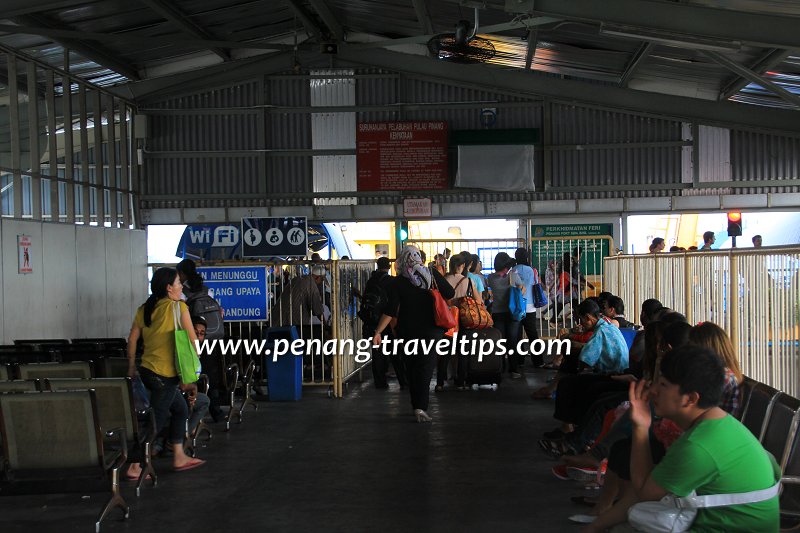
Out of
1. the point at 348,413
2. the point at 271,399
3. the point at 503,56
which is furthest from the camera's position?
the point at 503,56

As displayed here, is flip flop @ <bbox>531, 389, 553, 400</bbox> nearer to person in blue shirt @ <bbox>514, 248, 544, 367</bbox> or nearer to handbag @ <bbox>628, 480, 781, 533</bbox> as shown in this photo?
person in blue shirt @ <bbox>514, 248, 544, 367</bbox>

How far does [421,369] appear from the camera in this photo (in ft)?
32.3

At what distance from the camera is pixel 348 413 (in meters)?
10.7

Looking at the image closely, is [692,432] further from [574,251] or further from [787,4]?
[574,251]

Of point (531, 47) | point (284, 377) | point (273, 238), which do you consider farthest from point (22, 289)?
point (531, 47)

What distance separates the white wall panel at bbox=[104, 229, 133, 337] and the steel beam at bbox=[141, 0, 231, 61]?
491 centimetres

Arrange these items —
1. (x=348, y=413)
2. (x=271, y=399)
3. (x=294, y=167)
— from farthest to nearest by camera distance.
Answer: (x=294, y=167)
(x=271, y=399)
(x=348, y=413)

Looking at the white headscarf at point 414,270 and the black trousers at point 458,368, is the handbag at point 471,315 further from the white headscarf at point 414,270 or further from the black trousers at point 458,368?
the white headscarf at point 414,270

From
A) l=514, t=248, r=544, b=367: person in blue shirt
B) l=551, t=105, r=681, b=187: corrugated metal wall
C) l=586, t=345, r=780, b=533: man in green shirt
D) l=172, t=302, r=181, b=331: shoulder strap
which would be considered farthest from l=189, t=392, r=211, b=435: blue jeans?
l=551, t=105, r=681, b=187: corrugated metal wall

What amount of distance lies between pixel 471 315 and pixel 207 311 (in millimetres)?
4089

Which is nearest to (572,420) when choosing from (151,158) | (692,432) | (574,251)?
(692,432)

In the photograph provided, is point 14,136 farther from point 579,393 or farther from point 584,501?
point 584,501

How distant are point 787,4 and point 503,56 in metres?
9.19

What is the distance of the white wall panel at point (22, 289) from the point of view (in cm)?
1432
